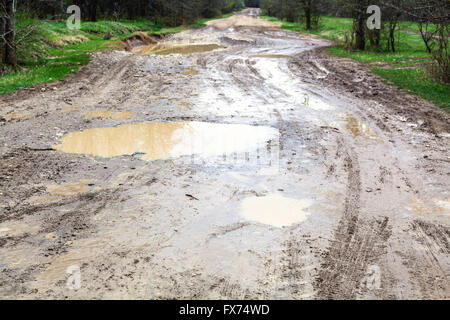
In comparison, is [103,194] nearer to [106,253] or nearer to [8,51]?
[106,253]

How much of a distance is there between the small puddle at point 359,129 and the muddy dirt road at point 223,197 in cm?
4

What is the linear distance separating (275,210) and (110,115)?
5505 millimetres

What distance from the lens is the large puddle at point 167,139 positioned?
7133 mm

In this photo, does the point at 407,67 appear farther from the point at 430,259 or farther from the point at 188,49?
the point at 430,259

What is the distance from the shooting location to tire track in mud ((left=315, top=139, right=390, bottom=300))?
12.1ft

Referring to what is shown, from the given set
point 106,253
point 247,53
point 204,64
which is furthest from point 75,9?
point 106,253

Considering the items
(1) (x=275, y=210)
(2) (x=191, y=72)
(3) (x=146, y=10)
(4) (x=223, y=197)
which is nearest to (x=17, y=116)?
(4) (x=223, y=197)

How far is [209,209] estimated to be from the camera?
5.19 m

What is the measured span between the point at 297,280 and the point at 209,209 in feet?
5.64

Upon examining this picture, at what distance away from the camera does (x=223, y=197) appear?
552 centimetres

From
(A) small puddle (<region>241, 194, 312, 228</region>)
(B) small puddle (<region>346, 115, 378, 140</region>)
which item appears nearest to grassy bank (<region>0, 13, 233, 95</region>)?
(A) small puddle (<region>241, 194, 312, 228</region>)

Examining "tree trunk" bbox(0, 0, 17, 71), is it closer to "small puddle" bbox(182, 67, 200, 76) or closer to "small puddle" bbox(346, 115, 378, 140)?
"small puddle" bbox(182, 67, 200, 76)

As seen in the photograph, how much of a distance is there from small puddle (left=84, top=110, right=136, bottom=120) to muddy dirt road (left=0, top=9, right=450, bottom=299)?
5 cm

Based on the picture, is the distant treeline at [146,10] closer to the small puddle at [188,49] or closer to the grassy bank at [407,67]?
the small puddle at [188,49]
